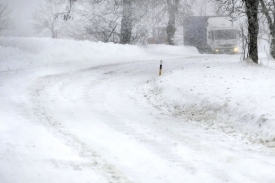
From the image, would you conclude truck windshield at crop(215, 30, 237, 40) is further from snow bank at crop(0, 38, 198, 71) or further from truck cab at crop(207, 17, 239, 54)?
snow bank at crop(0, 38, 198, 71)

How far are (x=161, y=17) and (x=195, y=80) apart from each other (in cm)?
1978

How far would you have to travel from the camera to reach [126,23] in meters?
31.4

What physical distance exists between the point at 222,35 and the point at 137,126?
27430 millimetres

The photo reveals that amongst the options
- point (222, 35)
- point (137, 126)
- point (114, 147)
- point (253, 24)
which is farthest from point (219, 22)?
point (114, 147)

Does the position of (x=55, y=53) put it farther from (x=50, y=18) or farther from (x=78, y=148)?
(x=50, y=18)

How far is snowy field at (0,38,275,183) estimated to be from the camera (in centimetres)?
645

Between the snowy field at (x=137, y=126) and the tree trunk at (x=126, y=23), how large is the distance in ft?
43.1

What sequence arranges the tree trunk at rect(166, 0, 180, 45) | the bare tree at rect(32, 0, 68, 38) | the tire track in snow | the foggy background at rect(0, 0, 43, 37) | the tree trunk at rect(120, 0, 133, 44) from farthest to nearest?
the foggy background at rect(0, 0, 43, 37) < the bare tree at rect(32, 0, 68, 38) < the tree trunk at rect(166, 0, 180, 45) < the tree trunk at rect(120, 0, 133, 44) < the tire track in snow

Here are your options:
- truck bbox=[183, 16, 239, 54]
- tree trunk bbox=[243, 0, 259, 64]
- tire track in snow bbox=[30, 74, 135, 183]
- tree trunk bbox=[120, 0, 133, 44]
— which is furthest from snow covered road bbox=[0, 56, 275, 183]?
truck bbox=[183, 16, 239, 54]

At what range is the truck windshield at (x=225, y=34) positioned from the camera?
34969mm

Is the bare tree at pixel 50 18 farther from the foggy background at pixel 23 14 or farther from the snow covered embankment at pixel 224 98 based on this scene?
the snow covered embankment at pixel 224 98

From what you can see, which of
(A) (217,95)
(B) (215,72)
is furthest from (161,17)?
(A) (217,95)

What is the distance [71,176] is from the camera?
6.10 meters

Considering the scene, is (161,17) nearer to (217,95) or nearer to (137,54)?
(137,54)
